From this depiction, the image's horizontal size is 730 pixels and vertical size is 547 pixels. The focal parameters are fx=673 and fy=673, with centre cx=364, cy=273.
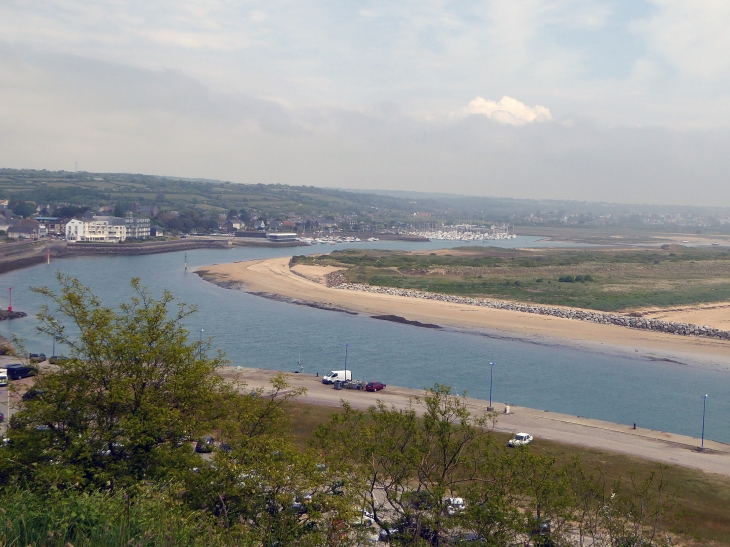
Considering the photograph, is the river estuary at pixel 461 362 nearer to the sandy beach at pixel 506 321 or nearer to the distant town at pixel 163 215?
the sandy beach at pixel 506 321

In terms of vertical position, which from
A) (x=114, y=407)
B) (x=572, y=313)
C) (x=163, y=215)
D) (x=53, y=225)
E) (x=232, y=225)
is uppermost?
(x=163, y=215)

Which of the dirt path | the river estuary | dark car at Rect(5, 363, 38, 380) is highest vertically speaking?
dark car at Rect(5, 363, 38, 380)

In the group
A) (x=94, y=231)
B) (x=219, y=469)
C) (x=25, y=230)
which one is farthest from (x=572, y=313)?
(x=25, y=230)

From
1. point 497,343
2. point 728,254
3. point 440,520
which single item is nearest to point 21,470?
point 440,520

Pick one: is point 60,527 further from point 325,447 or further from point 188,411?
point 325,447

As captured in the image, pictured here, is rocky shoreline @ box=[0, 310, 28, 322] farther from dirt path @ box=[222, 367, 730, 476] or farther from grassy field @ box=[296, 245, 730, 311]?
grassy field @ box=[296, 245, 730, 311]

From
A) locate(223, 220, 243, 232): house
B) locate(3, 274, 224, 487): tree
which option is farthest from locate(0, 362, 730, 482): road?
locate(223, 220, 243, 232): house

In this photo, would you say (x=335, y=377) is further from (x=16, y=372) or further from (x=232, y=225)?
(x=232, y=225)
